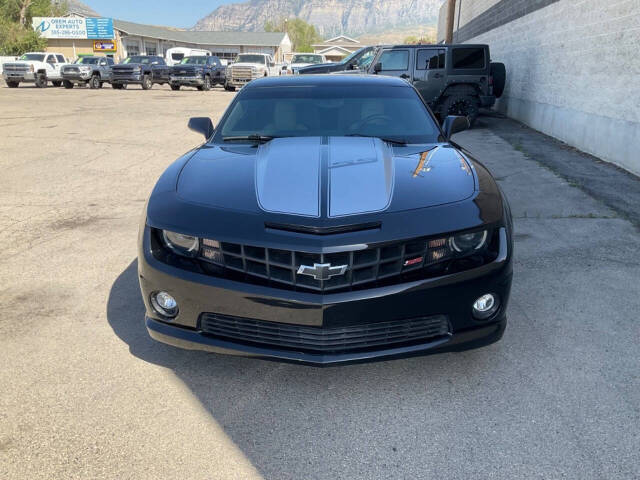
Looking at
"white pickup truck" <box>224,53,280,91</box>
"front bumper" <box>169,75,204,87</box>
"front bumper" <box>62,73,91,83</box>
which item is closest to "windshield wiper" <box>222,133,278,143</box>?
"white pickup truck" <box>224,53,280,91</box>

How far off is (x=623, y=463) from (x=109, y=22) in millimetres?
61470

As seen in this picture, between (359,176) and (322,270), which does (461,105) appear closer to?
(359,176)

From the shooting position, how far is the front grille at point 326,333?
253cm

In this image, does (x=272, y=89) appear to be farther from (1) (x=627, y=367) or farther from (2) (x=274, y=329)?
(1) (x=627, y=367)

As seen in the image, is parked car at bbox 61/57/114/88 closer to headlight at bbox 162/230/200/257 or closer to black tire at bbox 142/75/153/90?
black tire at bbox 142/75/153/90

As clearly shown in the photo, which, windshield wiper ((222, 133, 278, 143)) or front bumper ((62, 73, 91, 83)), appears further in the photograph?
front bumper ((62, 73, 91, 83))

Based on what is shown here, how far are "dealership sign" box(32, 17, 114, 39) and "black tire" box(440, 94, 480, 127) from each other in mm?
51379

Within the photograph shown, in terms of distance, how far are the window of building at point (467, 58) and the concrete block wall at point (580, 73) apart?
1.47m

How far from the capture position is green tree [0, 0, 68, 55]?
52812mm

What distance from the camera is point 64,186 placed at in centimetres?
729

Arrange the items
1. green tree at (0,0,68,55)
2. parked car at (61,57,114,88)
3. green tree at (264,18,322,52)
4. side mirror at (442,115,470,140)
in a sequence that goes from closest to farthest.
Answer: side mirror at (442,115,470,140), parked car at (61,57,114,88), green tree at (0,0,68,55), green tree at (264,18,322,52)

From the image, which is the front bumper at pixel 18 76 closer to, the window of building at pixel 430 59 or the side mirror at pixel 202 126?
the window of building at pixel 430 59

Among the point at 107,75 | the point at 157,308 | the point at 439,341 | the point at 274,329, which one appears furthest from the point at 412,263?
the point at 107,75

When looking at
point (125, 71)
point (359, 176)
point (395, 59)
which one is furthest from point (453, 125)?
point (125, 71)
